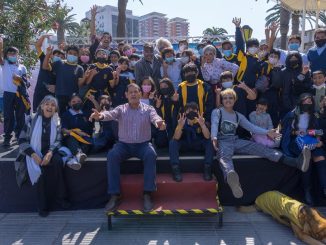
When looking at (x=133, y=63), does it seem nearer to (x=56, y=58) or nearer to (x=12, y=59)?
(x=56, y=58)

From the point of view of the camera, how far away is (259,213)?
4992 millimetres

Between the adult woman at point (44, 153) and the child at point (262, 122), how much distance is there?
293cm

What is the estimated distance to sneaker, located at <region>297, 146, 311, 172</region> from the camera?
476 cm

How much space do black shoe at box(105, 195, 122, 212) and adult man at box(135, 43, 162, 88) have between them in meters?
2.40

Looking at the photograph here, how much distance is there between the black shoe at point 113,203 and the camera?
4.44m

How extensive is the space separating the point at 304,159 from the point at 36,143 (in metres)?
3.71

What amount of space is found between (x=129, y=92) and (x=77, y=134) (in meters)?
1.09

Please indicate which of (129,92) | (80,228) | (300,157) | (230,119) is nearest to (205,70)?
Answer: (230,119)

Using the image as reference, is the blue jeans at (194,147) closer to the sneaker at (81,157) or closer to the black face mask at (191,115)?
the black face mask at (191,115)

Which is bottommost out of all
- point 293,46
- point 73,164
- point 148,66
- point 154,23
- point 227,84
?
point 73,164

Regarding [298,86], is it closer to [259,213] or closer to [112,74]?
[259,213]

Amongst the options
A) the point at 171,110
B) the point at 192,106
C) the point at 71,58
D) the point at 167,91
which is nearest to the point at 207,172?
the point at 192,106

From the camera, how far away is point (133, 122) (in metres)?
4.88

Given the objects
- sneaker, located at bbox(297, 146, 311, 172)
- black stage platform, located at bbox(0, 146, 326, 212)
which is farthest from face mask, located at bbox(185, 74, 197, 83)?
sneaker, located at bbox(297, 146, 311, 172)
